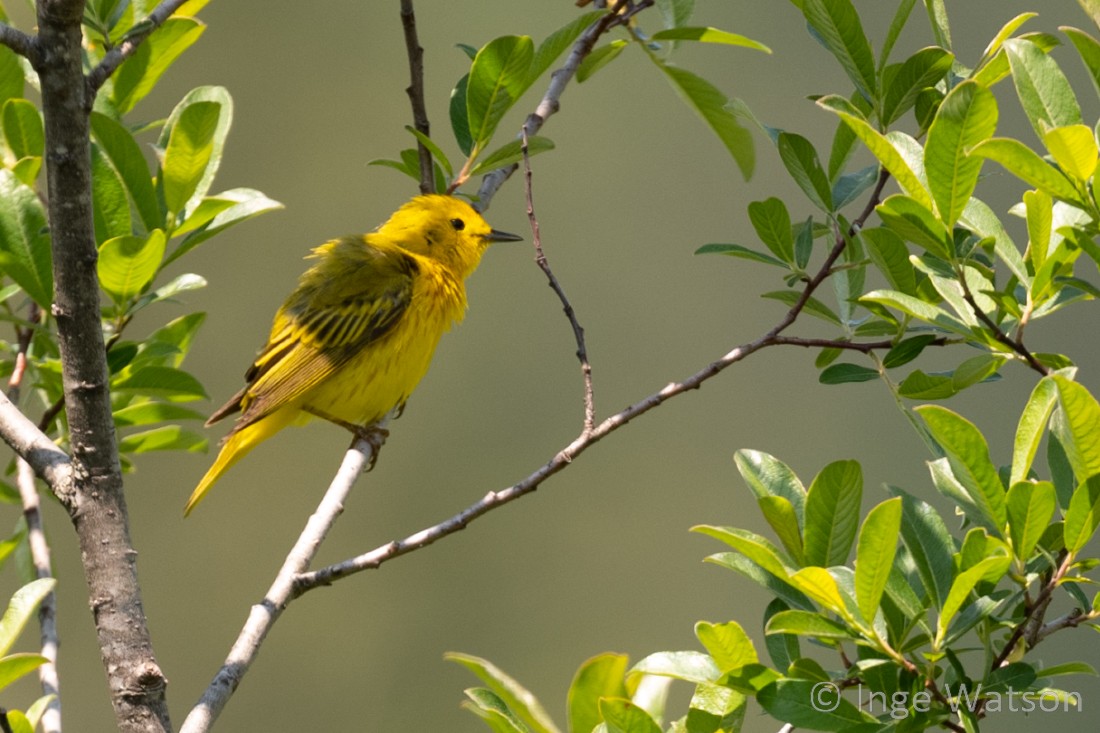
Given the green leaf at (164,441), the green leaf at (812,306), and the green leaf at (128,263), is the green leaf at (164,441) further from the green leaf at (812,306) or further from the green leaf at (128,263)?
the green leaf at (812,306)

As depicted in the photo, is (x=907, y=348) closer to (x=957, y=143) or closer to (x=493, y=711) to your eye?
(x=957, y=143)

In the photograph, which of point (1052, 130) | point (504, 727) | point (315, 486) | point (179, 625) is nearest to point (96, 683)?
point (179, 625)

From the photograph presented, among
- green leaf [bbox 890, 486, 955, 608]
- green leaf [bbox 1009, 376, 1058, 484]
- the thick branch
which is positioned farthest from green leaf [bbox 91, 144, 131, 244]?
green leaf [bbox 1009, 376, 1058, 484]

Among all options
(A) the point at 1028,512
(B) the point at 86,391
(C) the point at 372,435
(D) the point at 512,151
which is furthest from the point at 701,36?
(C) the point at 372,435

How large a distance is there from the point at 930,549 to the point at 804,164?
0.69 metres

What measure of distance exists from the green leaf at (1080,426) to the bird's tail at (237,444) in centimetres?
263

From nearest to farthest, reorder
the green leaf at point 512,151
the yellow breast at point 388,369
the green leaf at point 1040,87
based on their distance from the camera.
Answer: the green leaf at point 1040,87 → the green leaf at point 512,151 → the yellow breast at point 388,369

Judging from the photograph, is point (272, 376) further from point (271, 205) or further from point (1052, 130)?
point (1052, 130)

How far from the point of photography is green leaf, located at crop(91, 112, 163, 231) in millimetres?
2057

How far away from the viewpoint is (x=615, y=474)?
952cm

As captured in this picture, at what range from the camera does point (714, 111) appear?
7.11 ft

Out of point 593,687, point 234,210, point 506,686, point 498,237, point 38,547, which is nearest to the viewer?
point 506,686

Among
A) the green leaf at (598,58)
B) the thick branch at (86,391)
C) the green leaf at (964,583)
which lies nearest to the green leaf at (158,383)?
the thick branch at (86,391)

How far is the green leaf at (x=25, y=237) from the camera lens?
6.69 ft
